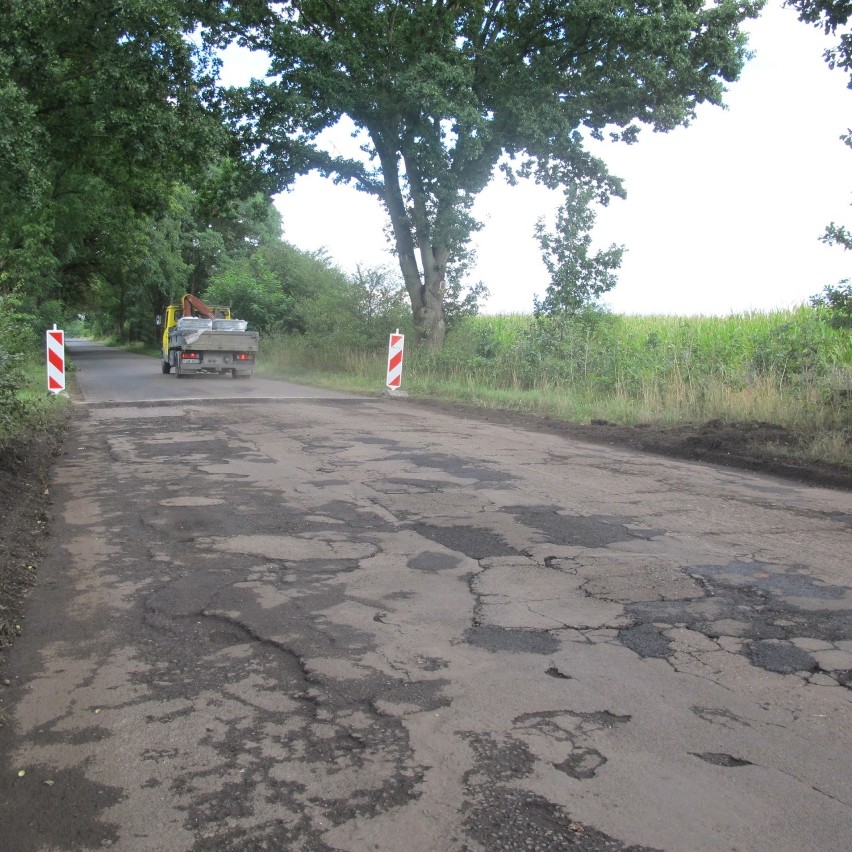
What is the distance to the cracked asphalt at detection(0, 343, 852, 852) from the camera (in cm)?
271

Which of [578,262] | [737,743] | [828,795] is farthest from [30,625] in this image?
[578,262]

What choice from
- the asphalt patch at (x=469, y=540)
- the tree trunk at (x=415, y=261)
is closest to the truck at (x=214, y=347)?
the tree trunk at (x=415, y=261)

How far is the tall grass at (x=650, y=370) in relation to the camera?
38.3ft

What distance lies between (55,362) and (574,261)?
1299 cm

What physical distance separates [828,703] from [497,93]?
72.2 ft

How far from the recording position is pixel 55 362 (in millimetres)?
17641

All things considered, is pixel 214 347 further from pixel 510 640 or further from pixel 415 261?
pixel 510 640

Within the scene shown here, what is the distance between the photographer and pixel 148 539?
608 centimetres

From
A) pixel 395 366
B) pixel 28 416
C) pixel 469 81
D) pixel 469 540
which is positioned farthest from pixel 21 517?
pixel 469 81

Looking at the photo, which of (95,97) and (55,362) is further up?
(95,97)

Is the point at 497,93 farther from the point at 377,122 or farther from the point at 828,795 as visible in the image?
the point at 828,795

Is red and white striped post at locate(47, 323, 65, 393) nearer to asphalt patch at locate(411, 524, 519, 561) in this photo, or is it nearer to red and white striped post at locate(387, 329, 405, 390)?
red and white striped post at locate(387, 329, 405, 390)

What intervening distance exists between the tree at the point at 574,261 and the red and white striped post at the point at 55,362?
469 inches

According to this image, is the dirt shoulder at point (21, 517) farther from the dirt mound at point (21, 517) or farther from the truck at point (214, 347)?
the truck at point (214, 347)
